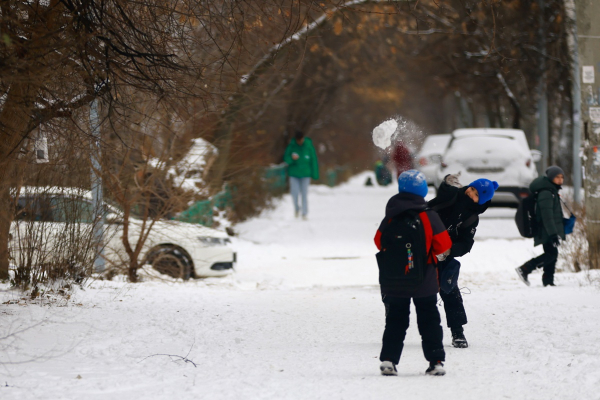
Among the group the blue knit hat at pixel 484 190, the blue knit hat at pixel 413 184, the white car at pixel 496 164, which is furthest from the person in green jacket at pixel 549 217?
the white car at pixel 496 164

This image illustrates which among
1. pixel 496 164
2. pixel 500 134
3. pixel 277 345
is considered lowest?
pixel 277 345

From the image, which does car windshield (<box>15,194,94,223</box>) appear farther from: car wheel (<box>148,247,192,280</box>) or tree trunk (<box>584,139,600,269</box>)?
tree trunk (<box>584,139,600,269</box>)

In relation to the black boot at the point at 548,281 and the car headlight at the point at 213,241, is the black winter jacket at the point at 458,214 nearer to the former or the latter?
the black boot at the point at 548,281

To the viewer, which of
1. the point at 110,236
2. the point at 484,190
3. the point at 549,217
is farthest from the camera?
the point at 549,217

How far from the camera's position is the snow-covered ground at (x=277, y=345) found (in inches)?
228

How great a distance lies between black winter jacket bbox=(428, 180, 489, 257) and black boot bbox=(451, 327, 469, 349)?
0.70 meters

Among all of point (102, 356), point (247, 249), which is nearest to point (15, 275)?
point (102, 356)

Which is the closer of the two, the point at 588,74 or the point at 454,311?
the point at 454,311

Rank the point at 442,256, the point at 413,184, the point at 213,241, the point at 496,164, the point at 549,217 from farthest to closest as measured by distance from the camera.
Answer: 1. the point at 496,164
2. the point at 213,241
3. the point at 549,217
4. the point at 442,256
5. the point at 413,184

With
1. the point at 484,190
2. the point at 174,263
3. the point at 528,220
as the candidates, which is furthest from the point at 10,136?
the point at 528,220

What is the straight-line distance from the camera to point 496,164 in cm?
1900

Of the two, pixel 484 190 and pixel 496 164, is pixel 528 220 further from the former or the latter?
pixel 496 164

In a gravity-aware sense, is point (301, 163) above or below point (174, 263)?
above

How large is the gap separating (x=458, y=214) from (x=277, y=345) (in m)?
1.82
